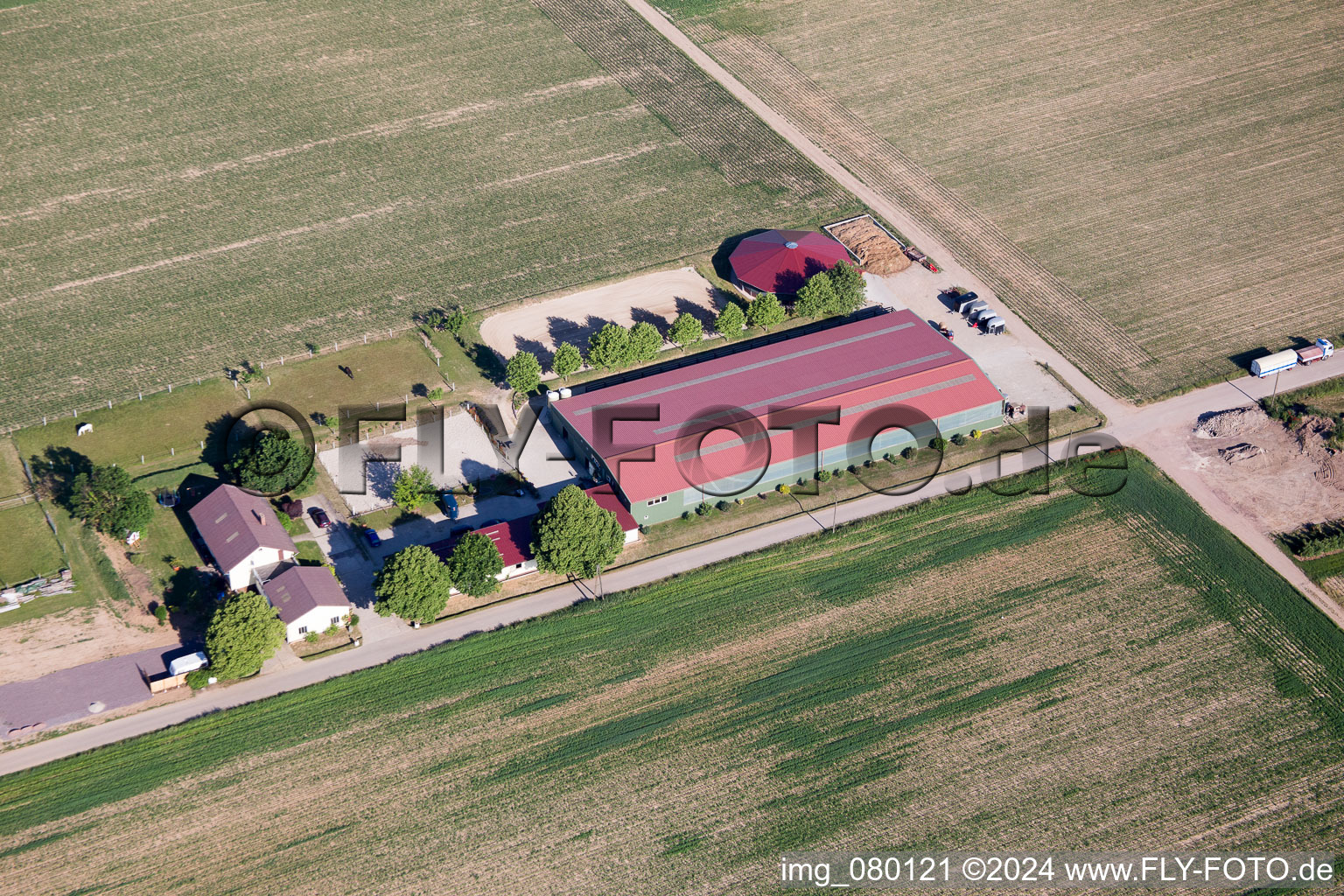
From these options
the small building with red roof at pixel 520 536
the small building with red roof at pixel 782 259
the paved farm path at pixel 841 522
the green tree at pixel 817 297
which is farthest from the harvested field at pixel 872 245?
the small building with red roof at pixel 520 536

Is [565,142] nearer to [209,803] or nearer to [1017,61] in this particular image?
[1017,61]

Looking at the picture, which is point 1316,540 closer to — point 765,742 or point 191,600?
point 765,742

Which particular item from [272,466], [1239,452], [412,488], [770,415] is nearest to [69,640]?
[272,466]

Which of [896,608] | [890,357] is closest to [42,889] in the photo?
[896,608]

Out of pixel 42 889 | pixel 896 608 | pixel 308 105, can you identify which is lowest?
pixel 896 608

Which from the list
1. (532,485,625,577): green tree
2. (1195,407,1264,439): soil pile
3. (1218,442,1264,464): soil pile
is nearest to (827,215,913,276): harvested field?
(1195,407,1264,439): soil pile

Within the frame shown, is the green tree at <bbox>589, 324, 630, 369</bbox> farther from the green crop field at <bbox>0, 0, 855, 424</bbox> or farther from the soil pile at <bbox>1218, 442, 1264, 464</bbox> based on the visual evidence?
the soil pile at <bbox>1218, 442, 1264, 464</bbox>
